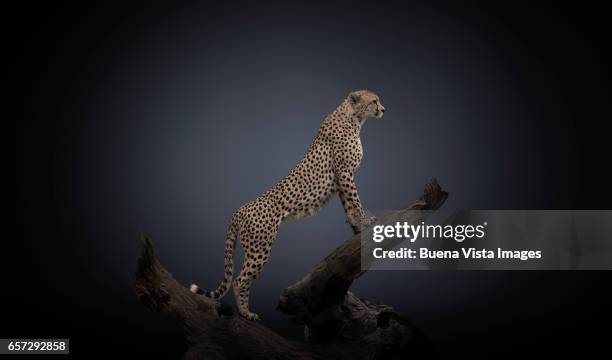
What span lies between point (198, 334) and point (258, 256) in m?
0.80

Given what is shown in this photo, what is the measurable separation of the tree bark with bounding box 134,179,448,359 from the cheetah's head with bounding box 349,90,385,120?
1014mm

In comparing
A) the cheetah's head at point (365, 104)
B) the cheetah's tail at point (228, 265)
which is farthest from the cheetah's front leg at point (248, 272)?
the cheetah's head at point (365, 104)

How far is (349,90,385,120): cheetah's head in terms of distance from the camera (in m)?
5.89

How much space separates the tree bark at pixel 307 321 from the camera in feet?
16.3

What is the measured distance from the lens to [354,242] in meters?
5.24

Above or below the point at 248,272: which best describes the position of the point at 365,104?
above

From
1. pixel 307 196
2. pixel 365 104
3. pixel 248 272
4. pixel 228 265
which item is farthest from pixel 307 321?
pixel 365 104

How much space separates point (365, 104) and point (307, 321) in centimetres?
197

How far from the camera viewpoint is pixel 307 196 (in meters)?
5.65

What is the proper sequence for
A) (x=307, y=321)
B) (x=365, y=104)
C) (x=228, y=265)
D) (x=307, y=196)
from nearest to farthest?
1. (x=307, y=321)
2. (x=228, y=265)
3. (x=307, y=196)
4. (x=365, y=104)

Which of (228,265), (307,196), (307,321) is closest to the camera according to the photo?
(307,321)

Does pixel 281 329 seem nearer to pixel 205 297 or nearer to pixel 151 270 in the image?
pixel 205 297

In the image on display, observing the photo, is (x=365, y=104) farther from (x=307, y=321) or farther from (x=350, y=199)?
(x=307, y=321)

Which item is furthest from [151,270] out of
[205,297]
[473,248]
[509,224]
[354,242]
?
[509,224]
